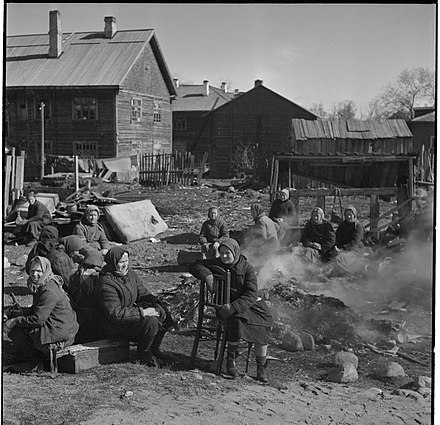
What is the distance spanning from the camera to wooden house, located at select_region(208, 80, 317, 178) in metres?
4.45

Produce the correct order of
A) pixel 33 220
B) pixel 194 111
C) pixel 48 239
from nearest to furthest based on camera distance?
pixel 194 111
pixel 48 239
pixel 33 220

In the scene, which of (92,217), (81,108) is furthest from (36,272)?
(81,108)

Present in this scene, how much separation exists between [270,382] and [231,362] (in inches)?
10.0

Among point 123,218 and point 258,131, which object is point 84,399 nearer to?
point 123,218

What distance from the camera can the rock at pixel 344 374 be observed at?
3539mm

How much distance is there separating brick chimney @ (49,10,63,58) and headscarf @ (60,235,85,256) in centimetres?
137

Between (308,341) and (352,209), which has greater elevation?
(352,209)

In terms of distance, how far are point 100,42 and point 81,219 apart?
151cm

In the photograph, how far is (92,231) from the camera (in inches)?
187

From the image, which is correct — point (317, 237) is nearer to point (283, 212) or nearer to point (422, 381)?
point (283, 212)

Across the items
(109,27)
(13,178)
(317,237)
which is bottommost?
(317,237)

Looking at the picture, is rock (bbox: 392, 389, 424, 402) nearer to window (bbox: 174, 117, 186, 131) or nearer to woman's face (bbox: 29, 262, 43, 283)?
woman's face (bbox: 29, 262, 43, 283)

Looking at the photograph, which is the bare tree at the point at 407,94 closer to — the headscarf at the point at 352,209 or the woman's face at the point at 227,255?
the headscarf at the point at 352,209

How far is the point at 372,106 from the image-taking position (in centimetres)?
400
